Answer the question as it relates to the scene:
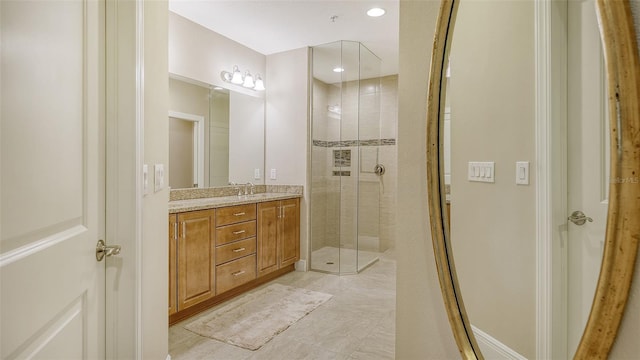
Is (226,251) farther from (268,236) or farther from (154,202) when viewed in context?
(154,202)

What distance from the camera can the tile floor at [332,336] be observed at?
6.77 feet

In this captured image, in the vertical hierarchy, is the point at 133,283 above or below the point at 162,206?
below

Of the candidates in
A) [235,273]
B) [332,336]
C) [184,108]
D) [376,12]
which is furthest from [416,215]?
[184,108]

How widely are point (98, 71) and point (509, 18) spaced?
1.24m

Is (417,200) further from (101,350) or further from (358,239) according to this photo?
(358,239)

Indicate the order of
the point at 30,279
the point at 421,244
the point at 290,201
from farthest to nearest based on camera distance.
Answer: the point at 290,201
the point at 421,244
the point at 30,279

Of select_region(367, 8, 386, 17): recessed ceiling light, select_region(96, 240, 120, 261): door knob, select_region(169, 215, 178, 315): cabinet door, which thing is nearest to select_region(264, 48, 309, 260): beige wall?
select_region(367, 8, 386, 17): recessed ceiling light

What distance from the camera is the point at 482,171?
2.89ft

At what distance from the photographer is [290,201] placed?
3.75 metres

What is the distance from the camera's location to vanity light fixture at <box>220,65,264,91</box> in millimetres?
3535

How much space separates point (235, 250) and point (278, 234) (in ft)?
2.20

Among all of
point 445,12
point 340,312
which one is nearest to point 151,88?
point 445,12

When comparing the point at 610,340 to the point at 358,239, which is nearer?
the point at 610,340

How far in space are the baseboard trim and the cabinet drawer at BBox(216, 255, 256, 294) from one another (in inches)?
90.5
